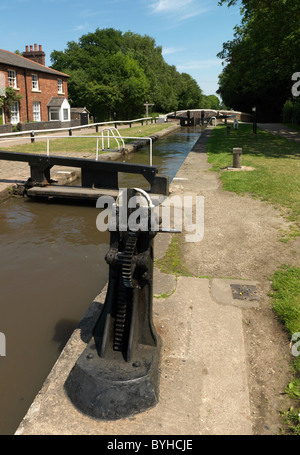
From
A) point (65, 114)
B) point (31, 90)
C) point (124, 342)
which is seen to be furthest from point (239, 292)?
point (65, 114)

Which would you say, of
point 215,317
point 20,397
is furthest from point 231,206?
point 20,397

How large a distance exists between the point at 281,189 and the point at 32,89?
26.9 meters

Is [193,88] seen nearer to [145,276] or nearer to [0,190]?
[0,190]

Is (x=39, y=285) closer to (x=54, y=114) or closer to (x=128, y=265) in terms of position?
(x=128, y=265)

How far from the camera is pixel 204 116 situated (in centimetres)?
5138

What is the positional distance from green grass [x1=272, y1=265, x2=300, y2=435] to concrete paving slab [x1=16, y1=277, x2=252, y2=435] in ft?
0.99

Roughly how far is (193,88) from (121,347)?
300 feet

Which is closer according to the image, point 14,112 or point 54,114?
point 14,112

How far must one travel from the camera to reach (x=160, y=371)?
2896 mm

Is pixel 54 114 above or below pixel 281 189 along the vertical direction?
above

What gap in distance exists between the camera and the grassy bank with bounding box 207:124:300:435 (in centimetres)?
307

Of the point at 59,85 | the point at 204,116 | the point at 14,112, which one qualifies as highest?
the point at 59,85

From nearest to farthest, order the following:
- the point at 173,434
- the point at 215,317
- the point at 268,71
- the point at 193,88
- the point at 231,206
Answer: the point at 173,434
the point at 215,317
the point at 231,206
the point at 268,71
the point at 193,88

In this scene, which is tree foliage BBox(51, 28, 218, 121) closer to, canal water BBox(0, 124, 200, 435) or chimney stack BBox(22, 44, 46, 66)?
chimney stack BBox(22, 44, 46, 66)
